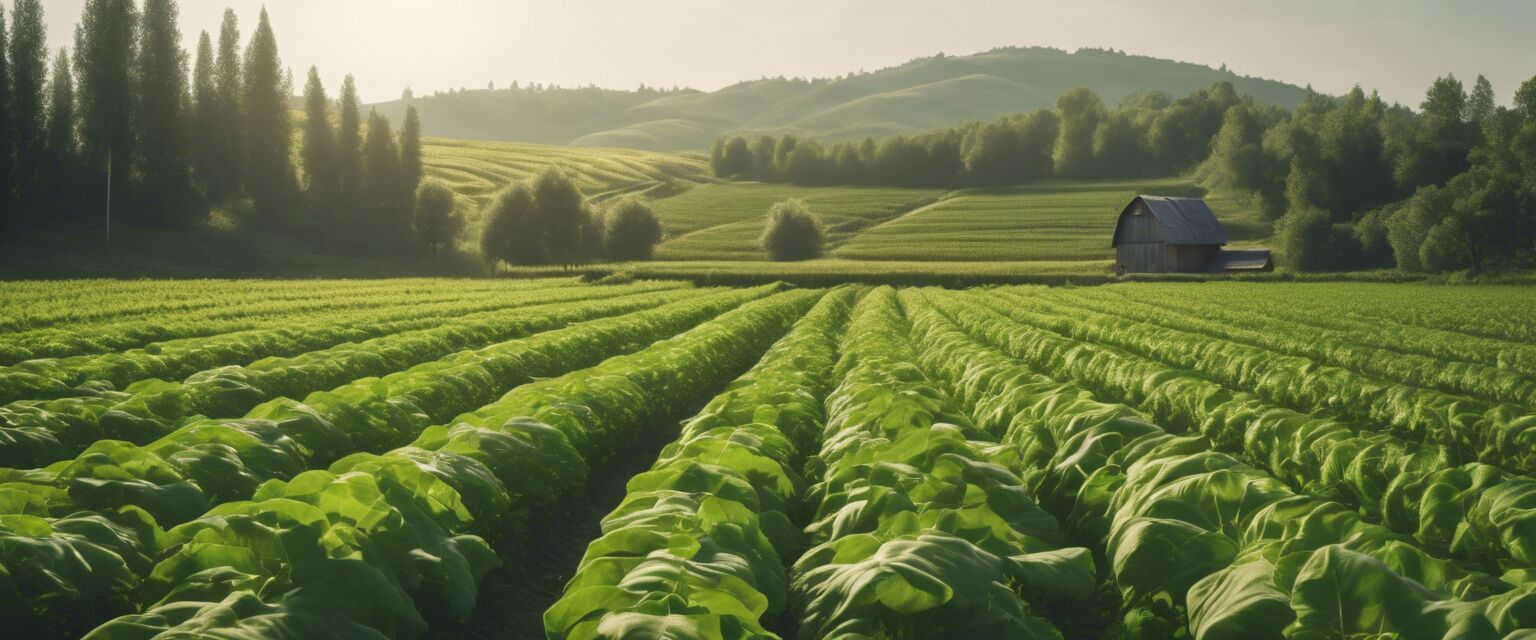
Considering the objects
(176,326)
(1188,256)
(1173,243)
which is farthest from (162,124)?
(1188,256)

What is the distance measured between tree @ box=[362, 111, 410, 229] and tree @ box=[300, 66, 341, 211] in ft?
9.97

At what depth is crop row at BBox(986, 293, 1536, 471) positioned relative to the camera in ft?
31.1

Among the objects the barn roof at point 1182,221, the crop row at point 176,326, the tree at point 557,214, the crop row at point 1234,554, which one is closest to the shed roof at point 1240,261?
the barn roof at point 1182,221

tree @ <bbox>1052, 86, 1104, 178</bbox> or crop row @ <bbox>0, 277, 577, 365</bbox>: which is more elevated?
tree @ <bbox>1052, 86, 1104, 178</bbox>

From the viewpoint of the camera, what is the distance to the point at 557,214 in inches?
3221

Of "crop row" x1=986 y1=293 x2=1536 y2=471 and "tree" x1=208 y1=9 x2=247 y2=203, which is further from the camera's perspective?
"tree" x1=208 y1=9 x2=247 y2=203

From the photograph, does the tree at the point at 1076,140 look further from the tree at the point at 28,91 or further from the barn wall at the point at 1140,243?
the tree at the point at 28,91

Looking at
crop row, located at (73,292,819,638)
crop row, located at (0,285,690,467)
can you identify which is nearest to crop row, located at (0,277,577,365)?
crop row, located at (0,285,690,467)

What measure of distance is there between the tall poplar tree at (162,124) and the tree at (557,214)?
24.6 m

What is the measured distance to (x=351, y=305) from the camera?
35.6 m

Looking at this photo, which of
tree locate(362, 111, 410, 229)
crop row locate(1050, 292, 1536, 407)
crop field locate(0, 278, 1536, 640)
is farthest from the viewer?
tree locate(362, 111, 410, 229)

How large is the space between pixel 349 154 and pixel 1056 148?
90.3m

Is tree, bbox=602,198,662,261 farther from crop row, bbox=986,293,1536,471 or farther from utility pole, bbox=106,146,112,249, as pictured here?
crop row, bbox=986,293,1536,471

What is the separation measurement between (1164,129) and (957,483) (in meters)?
138
